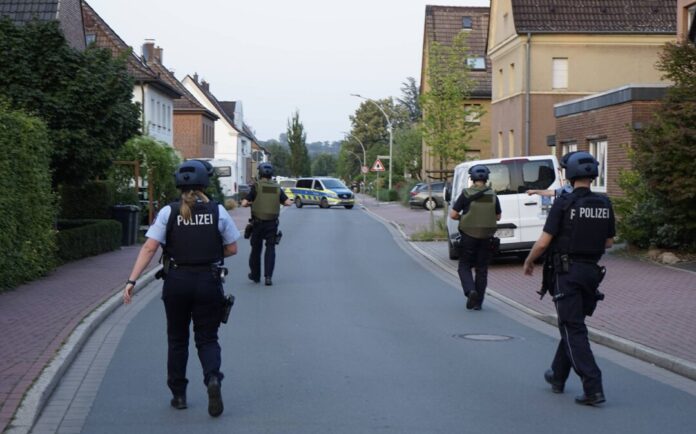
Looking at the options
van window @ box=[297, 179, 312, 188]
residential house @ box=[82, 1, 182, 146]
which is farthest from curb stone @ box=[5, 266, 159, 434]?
van window @ box=[297, 179, 312, 188]

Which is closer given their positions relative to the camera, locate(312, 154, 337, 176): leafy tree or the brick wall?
the brick wall

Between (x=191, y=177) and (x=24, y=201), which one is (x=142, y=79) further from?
(x=191, y=177)

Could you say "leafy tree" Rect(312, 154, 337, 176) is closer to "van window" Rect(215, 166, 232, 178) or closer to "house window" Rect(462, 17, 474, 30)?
"house window" Rect(462, 17, 474, 30)

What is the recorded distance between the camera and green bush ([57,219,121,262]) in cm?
1898

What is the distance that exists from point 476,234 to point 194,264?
Answer: 6502 mm

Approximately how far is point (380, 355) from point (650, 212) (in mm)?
11480

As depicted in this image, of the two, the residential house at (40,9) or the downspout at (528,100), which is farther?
the downspout at (528,100)

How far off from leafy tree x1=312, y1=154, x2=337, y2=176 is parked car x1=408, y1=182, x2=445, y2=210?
5463 inches

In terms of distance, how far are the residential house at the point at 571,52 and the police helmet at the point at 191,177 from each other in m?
33.6

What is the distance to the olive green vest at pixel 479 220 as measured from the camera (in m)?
12.9

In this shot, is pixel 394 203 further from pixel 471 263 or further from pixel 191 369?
pixel 191 369

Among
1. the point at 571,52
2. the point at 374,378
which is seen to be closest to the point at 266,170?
the point at 374,378

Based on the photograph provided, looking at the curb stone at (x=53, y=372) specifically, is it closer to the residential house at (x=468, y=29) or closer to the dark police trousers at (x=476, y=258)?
the dark police trousers at (x=476, y=258)

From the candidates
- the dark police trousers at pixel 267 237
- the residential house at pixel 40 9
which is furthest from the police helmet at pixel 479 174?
the residential house at pixel 40 9
